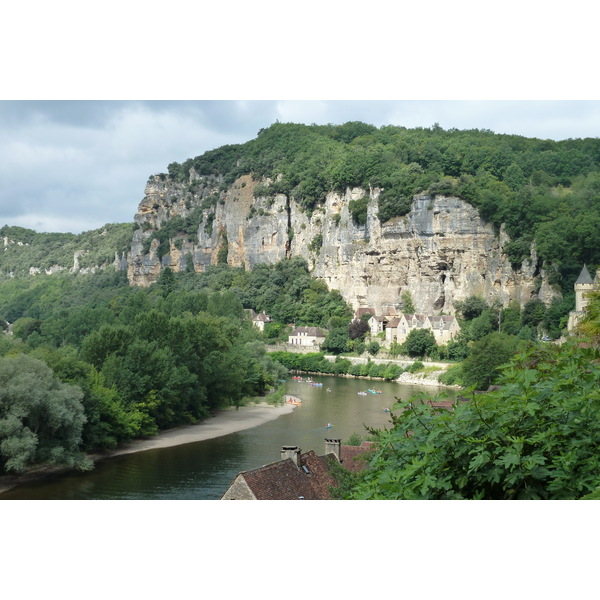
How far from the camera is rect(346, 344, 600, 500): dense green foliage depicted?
16.0 feet

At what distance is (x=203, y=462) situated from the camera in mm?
21500

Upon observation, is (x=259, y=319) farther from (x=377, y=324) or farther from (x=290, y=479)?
(x=290, y=479)

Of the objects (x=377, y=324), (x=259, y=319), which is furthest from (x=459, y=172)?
(x=259, y=319)

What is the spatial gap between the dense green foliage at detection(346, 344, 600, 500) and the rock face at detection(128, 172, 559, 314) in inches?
1815

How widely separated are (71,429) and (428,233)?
4304 cm

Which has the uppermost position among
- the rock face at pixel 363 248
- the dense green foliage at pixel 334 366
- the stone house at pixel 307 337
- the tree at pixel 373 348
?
the rock face at pixel 363 248

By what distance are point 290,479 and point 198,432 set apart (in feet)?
45.6

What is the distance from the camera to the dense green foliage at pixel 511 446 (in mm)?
4875

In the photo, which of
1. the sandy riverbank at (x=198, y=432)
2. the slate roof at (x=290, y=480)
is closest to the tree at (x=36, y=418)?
the sandy riverbank at (x=198, y=432)

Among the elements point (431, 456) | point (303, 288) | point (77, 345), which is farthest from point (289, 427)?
point (303, 288)

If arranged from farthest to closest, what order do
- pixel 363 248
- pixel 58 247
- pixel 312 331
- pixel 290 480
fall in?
pixel 58 247, pixel 363 248, pixel 312 331, pixel 290 480

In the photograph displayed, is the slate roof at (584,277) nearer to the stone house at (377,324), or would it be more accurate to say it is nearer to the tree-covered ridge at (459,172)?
the tree-covered ridge at (459,172)

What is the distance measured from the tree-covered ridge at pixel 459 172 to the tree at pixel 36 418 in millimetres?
37505

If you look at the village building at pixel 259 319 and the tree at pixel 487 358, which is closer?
the tree at pixel 487 358
